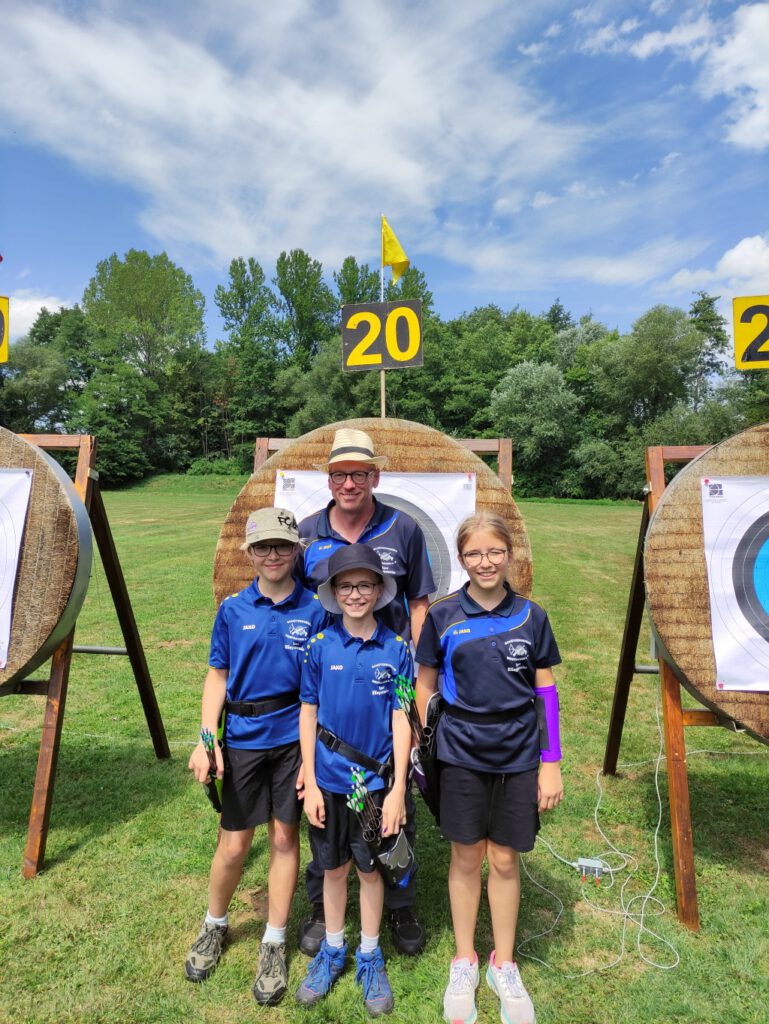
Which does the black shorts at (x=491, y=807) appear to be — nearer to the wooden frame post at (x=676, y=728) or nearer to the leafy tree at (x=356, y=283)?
the wooden frame post at (x=676, y=728)

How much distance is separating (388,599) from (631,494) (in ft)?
92.5

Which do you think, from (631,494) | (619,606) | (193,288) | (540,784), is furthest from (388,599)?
(193,288)

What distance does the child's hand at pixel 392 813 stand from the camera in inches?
71.7

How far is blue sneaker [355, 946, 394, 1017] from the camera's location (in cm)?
186

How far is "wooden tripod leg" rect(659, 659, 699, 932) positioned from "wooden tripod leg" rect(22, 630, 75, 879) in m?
2.60

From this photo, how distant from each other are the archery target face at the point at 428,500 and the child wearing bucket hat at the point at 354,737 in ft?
3.54

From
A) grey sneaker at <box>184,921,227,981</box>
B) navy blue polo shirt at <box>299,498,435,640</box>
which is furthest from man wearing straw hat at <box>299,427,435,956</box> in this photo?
grey sneaker at <box>184,921,227,981</box>

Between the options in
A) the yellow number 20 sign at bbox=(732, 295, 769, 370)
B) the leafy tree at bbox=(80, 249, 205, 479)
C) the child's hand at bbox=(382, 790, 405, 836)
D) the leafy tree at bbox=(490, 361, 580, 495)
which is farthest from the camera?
the leafy tree at bbox=(80, 249, 205, 479)

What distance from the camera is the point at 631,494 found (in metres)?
27.7

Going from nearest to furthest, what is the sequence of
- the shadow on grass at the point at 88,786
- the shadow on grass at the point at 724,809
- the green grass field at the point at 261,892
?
1. the green grass field at the point at 261,892
2. the shadow on grass at the point at 724,809
3. the shadow on grass at the point at 88,786

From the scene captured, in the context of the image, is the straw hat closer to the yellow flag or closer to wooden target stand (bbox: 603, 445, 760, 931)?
wooden target stand (bbox: 603, 445, 760, 931)

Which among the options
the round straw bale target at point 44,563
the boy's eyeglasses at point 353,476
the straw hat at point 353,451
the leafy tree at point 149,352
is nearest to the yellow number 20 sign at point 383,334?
the straw hat at point 353,451

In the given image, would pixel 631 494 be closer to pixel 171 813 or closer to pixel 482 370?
pixel 482 370

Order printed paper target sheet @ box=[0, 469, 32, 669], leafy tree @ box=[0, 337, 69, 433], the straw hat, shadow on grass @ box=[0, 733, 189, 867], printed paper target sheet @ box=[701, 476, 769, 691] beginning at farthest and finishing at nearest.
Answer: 1. leafy tree @ box=[0, 337, 69, 433]
2. shadow on grass @ box=[0, 733, 189, 867]
3. printed paper target sheet @ box=[0, 469, 32, 669]
4. printed paper target sheet @ box=[701, 476, 769, 691]
5. the straw hat
